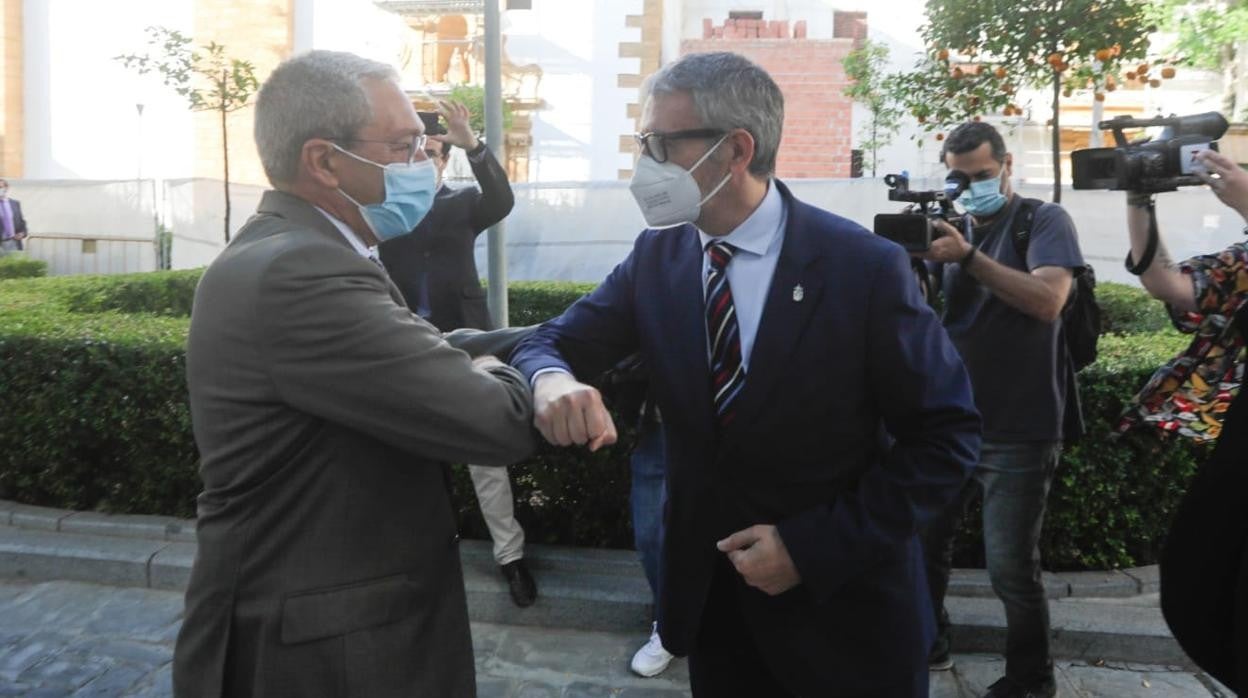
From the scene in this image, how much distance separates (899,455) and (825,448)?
0.14 meters

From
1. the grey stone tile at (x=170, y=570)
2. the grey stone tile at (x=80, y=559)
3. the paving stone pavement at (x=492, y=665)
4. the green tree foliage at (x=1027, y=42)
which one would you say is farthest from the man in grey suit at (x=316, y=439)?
the green tree foliage at (x=1027, y=42)

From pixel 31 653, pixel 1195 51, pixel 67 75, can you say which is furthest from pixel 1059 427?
pixel 67 75

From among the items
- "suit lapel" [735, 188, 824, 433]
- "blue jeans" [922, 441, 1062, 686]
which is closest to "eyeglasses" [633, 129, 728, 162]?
"suit lapel" [735, 188, 824, 433]

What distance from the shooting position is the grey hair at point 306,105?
76.6 inches

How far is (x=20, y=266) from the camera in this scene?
58.2 ft

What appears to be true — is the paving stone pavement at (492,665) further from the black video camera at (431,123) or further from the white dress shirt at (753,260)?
the white dress shirt at (753,260)

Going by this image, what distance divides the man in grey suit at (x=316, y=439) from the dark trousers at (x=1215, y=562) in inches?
53.0

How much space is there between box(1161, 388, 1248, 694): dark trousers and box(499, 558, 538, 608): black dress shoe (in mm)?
2874

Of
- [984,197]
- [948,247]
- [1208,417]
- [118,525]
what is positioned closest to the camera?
[1208,417]

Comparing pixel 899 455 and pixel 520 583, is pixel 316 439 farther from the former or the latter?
pixel 520 583

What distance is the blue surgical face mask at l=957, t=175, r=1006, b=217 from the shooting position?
3.78 metres

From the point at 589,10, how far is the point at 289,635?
909 inches

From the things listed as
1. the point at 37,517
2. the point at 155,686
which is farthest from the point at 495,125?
the point at 37,517

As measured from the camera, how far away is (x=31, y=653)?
13.9 feet
